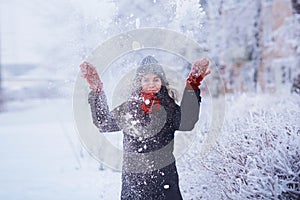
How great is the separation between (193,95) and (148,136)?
1.45ft

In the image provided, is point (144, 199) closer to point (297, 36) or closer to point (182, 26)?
point (182, 26)

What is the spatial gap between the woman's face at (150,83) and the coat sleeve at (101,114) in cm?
30

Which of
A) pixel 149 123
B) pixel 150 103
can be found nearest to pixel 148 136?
pixel 149 123

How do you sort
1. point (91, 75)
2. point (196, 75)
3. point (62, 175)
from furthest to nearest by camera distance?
point (62, 175) < point (196, 75) < point (91, 75)

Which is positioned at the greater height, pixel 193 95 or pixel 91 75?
pixel 91 75

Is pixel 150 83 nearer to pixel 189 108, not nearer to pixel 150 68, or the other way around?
pixel 150 68

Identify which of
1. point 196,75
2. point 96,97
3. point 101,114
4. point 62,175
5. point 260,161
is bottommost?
point 62,175

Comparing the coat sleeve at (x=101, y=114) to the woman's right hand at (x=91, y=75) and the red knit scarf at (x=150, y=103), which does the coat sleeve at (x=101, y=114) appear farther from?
the red knit scarf at (x=150, y=103)

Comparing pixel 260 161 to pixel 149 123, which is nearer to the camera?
pixel 149 123

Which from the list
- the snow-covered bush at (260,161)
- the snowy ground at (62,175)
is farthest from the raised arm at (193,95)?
the snowy ground at (62,175)

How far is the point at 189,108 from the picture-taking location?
2887mm

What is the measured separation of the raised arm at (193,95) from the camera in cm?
287

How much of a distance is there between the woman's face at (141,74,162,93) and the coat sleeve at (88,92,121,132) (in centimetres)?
30

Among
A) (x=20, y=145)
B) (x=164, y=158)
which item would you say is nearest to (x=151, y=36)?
(x=164, y=158)
